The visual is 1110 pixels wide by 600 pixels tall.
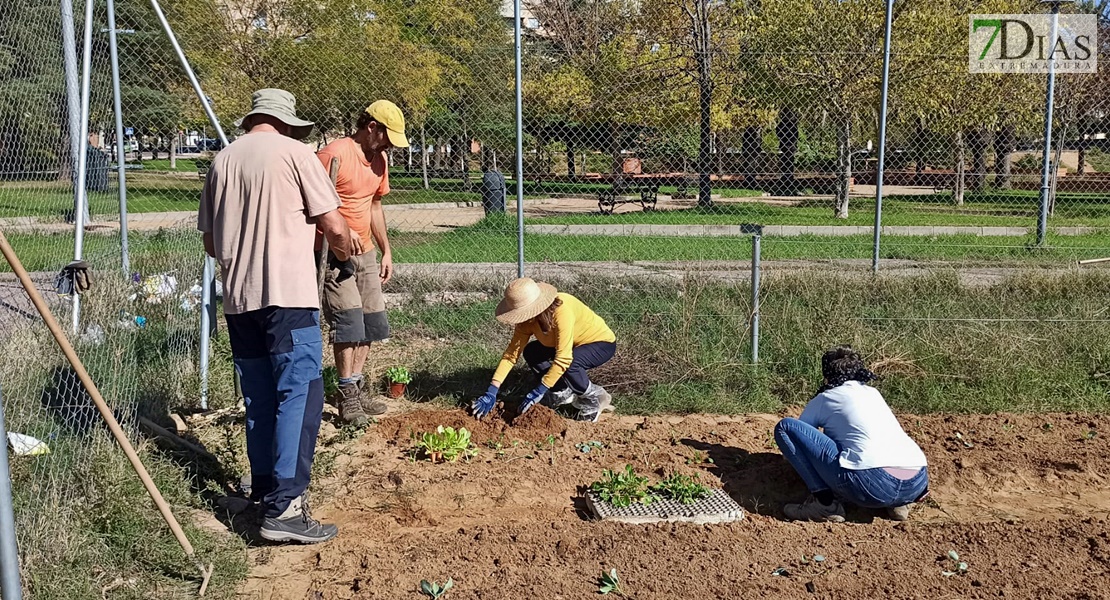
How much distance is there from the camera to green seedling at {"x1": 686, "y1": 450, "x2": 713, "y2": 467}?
5158 millimetres

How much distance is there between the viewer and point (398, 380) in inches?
241

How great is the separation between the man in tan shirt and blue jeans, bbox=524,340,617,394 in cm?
182

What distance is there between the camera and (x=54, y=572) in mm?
3336

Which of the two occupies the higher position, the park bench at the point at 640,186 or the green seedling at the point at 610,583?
the park bench at the point at 640,186

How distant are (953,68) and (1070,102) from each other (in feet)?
19.8

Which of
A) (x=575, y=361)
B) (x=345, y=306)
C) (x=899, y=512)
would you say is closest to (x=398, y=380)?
(x=345, y=306)

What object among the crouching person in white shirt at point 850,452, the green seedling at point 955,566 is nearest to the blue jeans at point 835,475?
the crouching person in white shirt at point 850,452

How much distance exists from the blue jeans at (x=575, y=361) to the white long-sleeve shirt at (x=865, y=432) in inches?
62.7

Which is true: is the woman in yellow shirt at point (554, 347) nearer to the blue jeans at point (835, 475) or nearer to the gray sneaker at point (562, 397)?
the gray sneaker at point (562, 397)

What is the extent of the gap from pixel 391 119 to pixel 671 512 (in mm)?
2676

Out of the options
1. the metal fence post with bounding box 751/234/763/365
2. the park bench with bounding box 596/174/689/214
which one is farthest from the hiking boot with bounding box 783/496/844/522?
the park bench with bounding box 596/174/689/214

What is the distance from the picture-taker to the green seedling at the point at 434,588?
3.51 meters

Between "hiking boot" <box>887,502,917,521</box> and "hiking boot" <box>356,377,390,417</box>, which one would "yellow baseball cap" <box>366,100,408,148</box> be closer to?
"hiking boot" <box>356,377,390,417</box>

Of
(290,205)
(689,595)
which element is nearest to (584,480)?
(689,595)
